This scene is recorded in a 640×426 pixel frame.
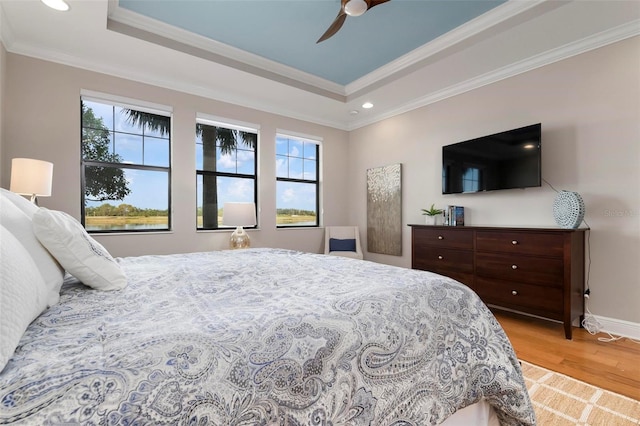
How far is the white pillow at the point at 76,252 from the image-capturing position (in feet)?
3.40

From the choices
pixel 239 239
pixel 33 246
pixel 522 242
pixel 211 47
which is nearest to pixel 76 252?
pixel 33 246

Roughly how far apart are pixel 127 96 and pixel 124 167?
0.78 meters

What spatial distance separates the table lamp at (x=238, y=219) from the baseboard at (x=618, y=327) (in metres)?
3.58

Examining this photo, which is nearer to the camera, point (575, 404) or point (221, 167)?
point (575, 404)

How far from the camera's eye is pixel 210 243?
375 centimetres

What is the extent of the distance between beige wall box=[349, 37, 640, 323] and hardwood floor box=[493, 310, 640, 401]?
15.9 inches

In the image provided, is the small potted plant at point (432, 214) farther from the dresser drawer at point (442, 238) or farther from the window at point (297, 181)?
the window at point (297, 181)

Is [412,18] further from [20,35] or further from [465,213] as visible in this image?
[20,35]

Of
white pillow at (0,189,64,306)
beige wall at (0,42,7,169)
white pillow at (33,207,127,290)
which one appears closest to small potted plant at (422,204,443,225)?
white pillow at (33,207,127,290)

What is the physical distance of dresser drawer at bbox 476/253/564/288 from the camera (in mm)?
2480

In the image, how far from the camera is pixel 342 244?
182 inches

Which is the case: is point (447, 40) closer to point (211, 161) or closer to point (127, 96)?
point (211, 161)

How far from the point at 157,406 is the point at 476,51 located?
3519 mm

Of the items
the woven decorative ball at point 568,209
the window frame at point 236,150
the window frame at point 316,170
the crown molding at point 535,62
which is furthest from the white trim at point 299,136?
the woven decorative ball at point 568,209
